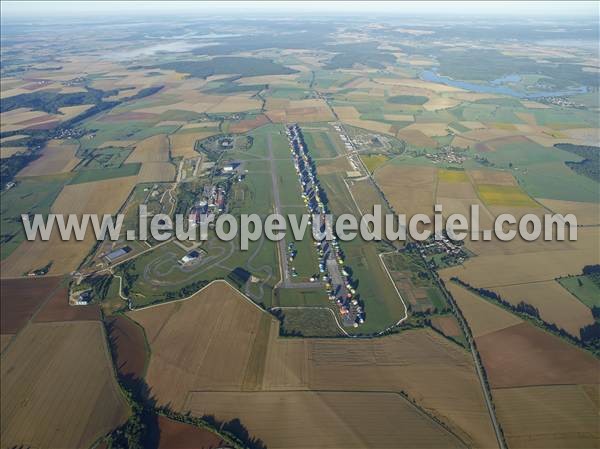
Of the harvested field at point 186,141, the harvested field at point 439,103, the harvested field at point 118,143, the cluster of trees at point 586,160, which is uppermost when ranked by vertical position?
the harvested field at point 439,103

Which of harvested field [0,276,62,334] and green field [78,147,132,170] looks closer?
harvested field [0,276,62,334]

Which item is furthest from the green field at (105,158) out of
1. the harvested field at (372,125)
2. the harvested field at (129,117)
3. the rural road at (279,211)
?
the harvested field at (372,125)

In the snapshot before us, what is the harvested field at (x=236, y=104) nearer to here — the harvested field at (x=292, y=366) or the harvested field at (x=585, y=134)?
the harvested field at (x=585, y=134)

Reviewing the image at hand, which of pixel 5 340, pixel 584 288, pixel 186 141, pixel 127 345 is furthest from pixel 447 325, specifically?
pixel 186 141

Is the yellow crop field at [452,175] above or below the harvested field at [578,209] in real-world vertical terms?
above

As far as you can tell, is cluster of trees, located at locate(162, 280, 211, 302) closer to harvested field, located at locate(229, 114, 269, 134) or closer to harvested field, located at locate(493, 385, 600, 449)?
harvested field, located at locate(493, 385, 600, 449)

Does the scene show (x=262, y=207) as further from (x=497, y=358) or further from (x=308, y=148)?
(x=497, y=358)

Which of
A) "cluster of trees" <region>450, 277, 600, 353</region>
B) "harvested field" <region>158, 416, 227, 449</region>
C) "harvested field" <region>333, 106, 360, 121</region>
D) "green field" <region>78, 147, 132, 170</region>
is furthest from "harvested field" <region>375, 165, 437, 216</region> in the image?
"green field" <region>78, 147, 132, 170</region>
